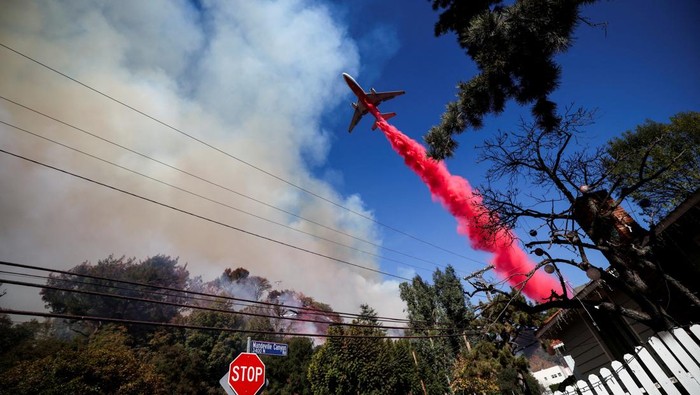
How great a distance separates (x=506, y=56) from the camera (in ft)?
16.1

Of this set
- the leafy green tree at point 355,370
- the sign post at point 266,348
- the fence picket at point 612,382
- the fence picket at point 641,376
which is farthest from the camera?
the leafy green tree at point 355,370

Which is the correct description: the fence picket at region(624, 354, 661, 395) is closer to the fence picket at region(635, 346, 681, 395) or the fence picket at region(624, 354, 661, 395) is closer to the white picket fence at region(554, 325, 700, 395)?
the white picket fence at region(554, 325, 700, 395)

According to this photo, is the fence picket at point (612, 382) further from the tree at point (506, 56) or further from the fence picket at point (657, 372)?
the tree at point (506, 56)

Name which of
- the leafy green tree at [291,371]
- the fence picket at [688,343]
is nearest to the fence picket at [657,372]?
the fence picket at [688,343]

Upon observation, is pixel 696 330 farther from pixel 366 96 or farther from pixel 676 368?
pixel 366 96

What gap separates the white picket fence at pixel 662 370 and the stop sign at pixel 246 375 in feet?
26.1

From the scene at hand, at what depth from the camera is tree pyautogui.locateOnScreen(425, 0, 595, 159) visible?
4.47 metres

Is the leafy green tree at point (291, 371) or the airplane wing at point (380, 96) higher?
the airplane wing at point (380, 96)

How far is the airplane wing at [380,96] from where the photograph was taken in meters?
29.5

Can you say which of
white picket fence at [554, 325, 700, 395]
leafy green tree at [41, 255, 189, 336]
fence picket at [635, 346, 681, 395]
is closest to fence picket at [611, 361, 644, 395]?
white picket fence at [554, 325, 700, 395]

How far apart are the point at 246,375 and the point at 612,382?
8295 mm

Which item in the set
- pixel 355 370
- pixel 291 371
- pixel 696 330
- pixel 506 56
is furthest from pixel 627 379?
pixel 291 371

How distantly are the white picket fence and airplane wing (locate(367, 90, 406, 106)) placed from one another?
2815 centimetres

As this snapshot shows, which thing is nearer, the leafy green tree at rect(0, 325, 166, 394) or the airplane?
the leafy green tree at rect(0, 325, 166, 394)
